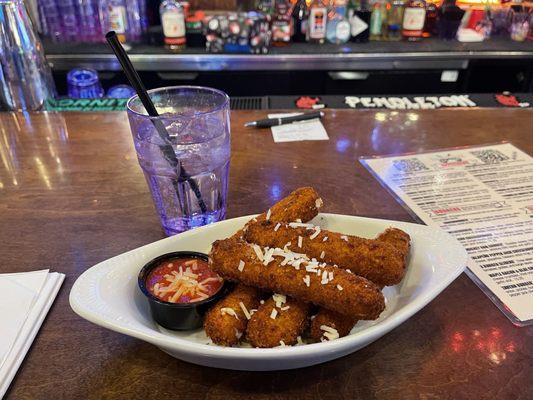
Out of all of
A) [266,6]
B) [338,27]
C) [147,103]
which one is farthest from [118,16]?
[147,103]

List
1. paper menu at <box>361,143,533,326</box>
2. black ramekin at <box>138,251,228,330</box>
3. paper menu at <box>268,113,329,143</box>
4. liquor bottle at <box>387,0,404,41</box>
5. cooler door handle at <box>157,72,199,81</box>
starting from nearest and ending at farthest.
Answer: black ramekin at <box>138,251,228,330</box> → paper menu at <box>361,143,533,326</box> → paper menu at <box>268,113,329,143</box> → cooler door handle at <box>157,72,199,81</box> → liquor bottle at <box>387,0,404,41</box>

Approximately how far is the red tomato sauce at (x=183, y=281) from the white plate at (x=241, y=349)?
3 centimetres

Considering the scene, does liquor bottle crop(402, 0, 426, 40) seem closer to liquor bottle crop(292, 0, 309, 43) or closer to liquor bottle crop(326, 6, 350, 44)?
liquor bottle crop(326, 6, 350, 44)

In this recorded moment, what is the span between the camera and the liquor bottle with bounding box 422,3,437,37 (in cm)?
338

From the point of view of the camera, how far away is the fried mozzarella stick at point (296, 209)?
2.98ft

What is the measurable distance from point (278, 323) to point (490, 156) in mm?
1031

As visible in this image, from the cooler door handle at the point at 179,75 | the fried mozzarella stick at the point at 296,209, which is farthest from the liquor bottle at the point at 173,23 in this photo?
the fried mozzarella stick at the point at 296,209

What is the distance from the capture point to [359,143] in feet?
4.97

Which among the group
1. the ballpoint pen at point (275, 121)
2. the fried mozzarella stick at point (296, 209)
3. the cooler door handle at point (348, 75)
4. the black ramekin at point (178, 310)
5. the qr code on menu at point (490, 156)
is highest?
the fried mozzarella stick at point (296, 209)

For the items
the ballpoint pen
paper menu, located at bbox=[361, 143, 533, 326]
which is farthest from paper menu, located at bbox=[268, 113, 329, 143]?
paper menu, located at bbox=[361, 143, 533, 326]

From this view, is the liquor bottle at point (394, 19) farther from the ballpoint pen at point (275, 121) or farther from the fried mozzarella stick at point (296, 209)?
the fried mozzarella stick at point (296, 209)

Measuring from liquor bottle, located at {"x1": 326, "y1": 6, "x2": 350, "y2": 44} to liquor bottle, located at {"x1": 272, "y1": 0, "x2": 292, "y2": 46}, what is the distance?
0.94ft

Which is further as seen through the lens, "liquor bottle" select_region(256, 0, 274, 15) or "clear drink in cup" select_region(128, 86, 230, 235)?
"liquor bottle" select_region(256, 0, 274, 15)

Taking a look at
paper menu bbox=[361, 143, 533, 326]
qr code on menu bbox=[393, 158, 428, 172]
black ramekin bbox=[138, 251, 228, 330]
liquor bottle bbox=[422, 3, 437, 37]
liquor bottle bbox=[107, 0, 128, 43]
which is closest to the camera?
black ramekin bbox=[138, 251, 228, 330]
